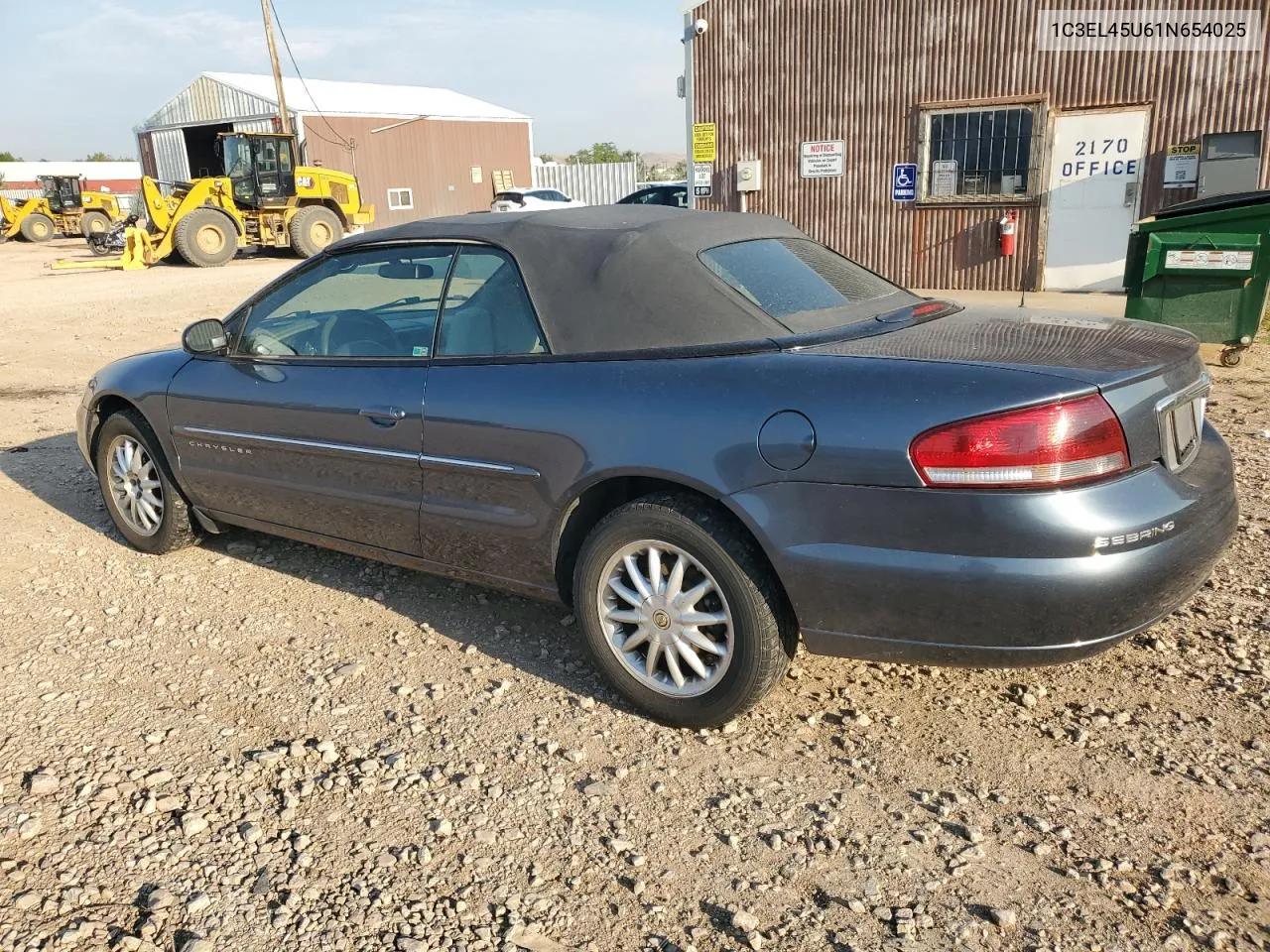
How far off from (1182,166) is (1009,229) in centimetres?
207

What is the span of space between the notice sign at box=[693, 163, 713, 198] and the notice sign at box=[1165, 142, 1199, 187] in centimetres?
616

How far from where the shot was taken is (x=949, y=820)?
2.62m

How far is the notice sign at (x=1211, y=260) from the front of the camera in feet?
25.2

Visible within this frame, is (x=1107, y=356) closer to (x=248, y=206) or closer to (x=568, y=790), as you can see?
(x=568, y=790)

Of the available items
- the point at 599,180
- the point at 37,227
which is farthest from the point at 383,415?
the point at 599,180

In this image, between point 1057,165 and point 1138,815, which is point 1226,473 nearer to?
point 1138,815

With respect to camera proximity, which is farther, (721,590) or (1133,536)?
(721,590)

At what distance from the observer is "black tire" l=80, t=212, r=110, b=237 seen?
31.5 m

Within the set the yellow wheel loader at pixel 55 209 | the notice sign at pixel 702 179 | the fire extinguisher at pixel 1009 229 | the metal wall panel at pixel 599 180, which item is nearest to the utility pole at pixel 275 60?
the yellow wheel loader at pixel 55 209

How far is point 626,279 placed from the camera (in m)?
3.27

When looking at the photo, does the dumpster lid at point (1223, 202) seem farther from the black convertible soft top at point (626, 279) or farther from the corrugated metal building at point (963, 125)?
the black convertible soft top at point (626, 279)

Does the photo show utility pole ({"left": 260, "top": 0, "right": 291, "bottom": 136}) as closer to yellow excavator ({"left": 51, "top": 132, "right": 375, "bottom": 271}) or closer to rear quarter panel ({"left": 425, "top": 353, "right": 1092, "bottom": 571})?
yellow excavator ({"left": 51, "top": 132, "right": 375, "bottom": 271})

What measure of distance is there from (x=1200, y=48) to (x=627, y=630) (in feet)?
40.8

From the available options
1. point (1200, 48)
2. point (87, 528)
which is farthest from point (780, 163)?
point (87, 528)
